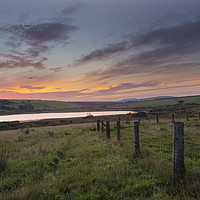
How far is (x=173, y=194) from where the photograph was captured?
12.1 ft

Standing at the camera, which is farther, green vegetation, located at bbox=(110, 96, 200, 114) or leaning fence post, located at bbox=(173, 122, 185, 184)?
green vegetation, located at bbox=(110, 96, 200, 114)

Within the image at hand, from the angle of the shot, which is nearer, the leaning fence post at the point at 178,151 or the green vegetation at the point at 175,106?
the leaning fence post at the point at 178,151

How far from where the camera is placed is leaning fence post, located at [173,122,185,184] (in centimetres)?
400

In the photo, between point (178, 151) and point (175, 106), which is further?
point (175, 106)

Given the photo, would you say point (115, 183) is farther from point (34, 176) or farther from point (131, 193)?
point (34, 176)

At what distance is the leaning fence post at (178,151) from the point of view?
13.1 feet

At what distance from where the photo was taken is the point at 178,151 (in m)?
4.05

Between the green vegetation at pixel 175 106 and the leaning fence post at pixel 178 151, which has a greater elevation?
the leaning fence post at pixel 178 151

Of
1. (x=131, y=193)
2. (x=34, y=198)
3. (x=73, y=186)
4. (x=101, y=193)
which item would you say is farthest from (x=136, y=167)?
(x=34, y=198)

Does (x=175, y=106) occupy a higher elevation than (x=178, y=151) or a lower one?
lower

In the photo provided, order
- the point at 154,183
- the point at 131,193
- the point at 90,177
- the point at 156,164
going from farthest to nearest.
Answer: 1. the point at 156,164
2. the point at 90,177
3. the point at 154,183
4. the point at 131,193

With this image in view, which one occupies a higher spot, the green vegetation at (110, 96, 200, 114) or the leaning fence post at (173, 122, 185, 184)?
the leaning fence post at (173, 122, 185, 184)

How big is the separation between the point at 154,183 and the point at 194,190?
3.24 ft

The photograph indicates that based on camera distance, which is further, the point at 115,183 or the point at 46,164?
the point at 46,164
